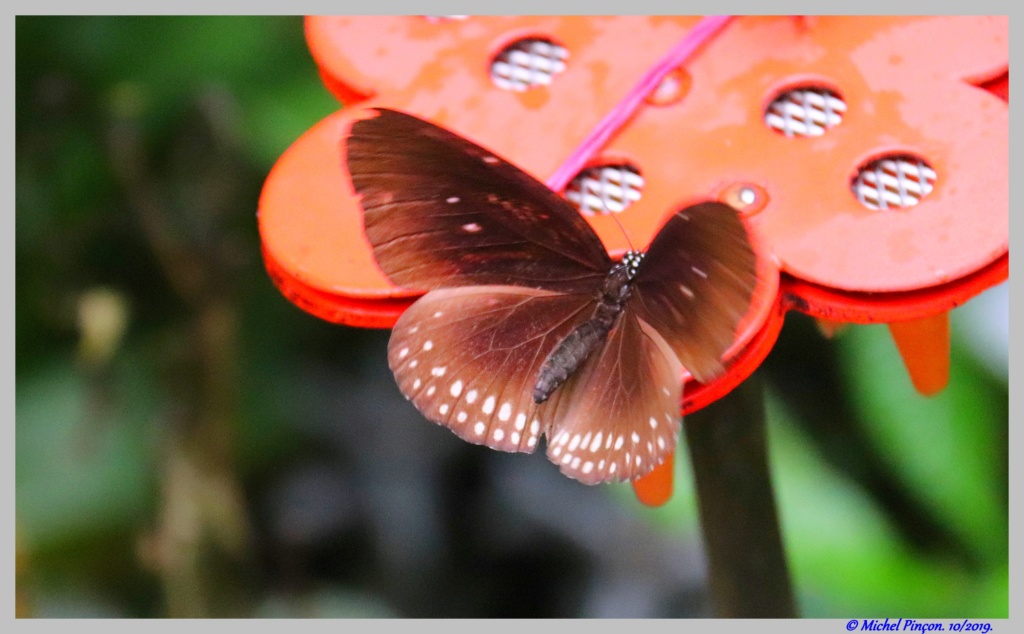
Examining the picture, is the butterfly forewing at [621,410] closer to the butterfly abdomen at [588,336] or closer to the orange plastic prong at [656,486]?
the butterfly abdomen at [588,336]

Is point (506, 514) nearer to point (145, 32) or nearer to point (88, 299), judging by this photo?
point (88, 299)

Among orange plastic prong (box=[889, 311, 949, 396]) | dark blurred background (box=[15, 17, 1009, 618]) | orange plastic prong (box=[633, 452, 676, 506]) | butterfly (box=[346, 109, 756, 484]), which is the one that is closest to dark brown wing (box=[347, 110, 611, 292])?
butterfly (box=[346, 109, 756, 484])

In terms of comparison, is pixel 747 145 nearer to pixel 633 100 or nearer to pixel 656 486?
pixel 633 100

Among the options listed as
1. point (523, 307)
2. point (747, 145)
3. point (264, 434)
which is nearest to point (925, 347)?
point (747, 145)

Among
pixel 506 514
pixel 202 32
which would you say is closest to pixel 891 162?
pixel 506 514

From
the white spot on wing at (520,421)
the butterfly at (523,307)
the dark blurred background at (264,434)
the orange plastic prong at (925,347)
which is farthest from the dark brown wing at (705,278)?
the dark blurred background at (264,434)

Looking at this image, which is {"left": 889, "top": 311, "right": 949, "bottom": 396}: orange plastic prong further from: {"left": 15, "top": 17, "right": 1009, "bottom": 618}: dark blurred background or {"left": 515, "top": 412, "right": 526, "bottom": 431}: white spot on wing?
{"left": 15, "top": 17, "right": 1009, "bottom": 618}: dark blurred background

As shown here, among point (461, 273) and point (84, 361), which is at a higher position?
point (461, 273)
